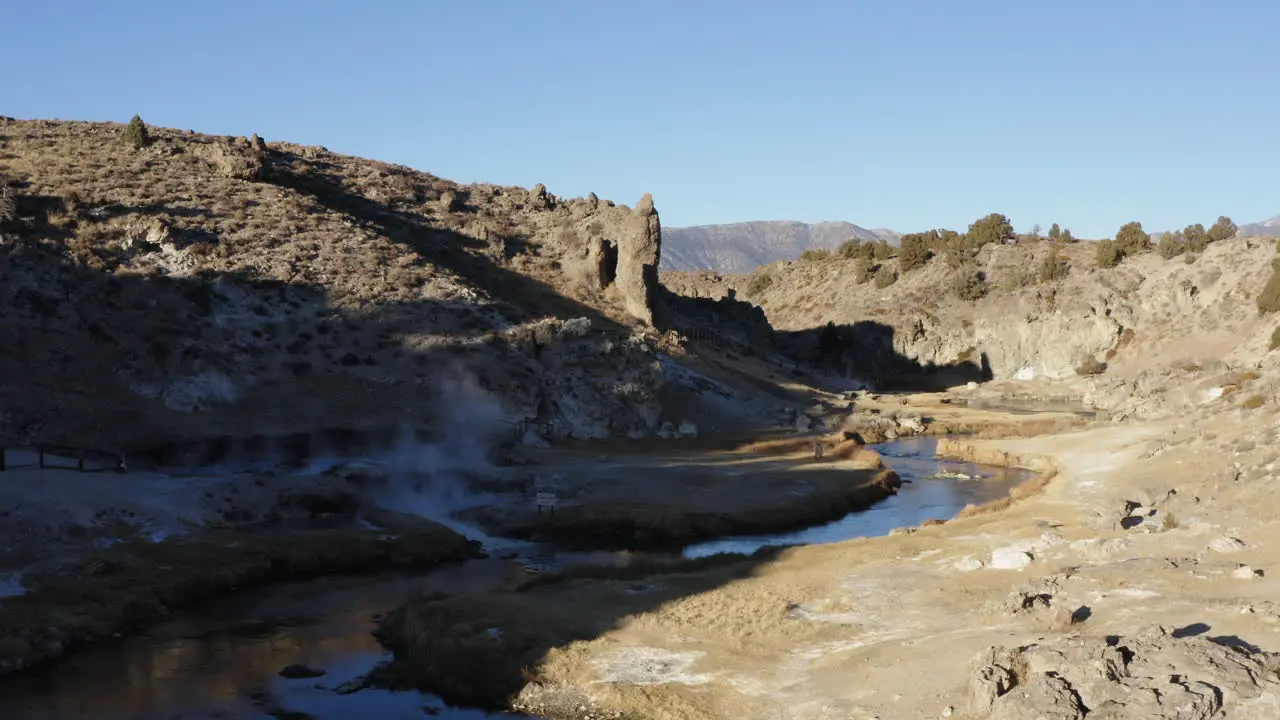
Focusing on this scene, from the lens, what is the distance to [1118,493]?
31.9 m

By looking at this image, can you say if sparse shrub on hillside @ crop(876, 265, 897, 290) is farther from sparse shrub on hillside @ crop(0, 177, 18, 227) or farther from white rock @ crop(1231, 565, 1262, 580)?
white rock @ crop(1231, 565, 1262, 580)

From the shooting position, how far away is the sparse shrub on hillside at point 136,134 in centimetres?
6481

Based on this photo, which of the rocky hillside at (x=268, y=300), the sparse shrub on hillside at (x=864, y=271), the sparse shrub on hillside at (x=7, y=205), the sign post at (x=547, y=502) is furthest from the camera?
the sparse shrub on hillside at (x=864, y=271)

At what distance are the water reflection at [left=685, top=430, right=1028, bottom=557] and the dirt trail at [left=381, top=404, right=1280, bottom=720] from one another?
5.18 meters

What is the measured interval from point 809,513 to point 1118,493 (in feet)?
33.2

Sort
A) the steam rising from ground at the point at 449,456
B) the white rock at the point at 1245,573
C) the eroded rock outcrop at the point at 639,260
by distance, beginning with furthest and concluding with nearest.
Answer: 1. the eroded rock outcrop at the point at 639,260
2. the steam rising from ground at the point at 449,456
3. the white rock at the point at 1245,573

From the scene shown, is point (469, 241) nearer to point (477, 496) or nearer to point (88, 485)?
point (477, 496)

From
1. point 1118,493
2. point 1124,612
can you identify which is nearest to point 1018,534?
point 1118,493

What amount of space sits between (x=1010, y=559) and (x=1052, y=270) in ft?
269

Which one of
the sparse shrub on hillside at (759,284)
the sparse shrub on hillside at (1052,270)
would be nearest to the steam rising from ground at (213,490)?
the sparse shrub on hillside at (1052,270)

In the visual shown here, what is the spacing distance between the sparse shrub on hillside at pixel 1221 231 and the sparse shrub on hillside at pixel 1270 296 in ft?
67.0

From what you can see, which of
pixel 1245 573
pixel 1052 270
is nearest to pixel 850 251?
pixel 1052 270

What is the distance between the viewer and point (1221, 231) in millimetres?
96188

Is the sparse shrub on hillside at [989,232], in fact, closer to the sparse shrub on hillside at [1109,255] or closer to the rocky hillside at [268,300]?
the sparse shrub on hillside at [1109,255]
